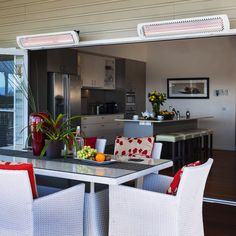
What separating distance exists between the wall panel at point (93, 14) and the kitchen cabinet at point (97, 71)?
2.95 m

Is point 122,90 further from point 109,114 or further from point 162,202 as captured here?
point 162,202

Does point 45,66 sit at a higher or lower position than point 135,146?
higher

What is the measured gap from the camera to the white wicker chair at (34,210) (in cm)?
259

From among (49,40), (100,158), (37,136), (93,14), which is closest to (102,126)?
(49,40)

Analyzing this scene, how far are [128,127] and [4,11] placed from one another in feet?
10.6

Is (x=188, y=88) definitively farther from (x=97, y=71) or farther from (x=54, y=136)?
(x=54, y=136)

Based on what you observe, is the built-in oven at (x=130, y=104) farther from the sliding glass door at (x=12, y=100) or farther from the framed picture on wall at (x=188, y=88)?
the sliding glass door at (x=12, y=100)

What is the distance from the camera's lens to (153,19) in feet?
16.4

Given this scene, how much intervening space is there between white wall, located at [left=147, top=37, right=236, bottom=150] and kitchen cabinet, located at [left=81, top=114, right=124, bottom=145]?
2025mm

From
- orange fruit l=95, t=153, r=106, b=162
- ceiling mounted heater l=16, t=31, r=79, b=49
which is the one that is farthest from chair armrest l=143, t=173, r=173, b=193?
ceiling mounted heater l=16, t=31, r=79, b=49

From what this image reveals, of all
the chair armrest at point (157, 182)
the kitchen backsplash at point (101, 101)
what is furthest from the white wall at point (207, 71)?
the chair armrest at point (157, 182)

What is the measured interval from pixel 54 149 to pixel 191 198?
1.37 m

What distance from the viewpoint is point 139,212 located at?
2.81m

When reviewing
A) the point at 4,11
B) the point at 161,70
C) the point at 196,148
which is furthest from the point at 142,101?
the point at 4,11
